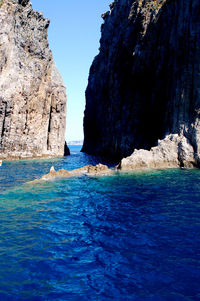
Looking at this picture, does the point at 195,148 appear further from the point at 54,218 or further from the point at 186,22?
the point at 54,218

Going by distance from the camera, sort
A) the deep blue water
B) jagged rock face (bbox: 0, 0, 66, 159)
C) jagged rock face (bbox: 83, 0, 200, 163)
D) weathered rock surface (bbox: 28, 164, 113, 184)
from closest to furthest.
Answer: the deep blue water → weathered rock surface (bbox: 28, 164, 113, 184) → jagged rock face (bbox: 83, 0, 200, 163) → jagged rock face (bbox: 0, 0, 66, 159)

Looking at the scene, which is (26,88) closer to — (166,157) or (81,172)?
(81,172)

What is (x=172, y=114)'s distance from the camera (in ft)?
116

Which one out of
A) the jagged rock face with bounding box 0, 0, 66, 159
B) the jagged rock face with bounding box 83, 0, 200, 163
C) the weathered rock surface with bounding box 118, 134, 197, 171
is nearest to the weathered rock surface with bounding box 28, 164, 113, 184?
the weathered rock surface with bounding box 118, 134, 197, 171

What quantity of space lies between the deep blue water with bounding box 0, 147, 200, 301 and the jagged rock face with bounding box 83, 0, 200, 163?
2021cm

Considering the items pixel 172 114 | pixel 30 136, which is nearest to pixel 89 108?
pixel 30 136

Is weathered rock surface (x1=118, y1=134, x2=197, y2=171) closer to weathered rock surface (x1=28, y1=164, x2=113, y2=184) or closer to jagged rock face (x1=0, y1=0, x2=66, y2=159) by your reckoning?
weathered rock surface (x1=28, y1=164, x2=113, y2=184)

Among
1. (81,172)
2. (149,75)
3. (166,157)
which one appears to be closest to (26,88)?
(149,75)

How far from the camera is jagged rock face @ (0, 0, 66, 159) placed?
49.1 metres

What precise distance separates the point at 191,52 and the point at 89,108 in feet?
182

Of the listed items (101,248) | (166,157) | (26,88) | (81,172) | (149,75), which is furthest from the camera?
(26,88)

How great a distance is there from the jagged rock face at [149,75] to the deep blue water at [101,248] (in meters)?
20.2

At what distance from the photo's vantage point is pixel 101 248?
8211 mm

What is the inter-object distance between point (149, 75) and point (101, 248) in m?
41.5
